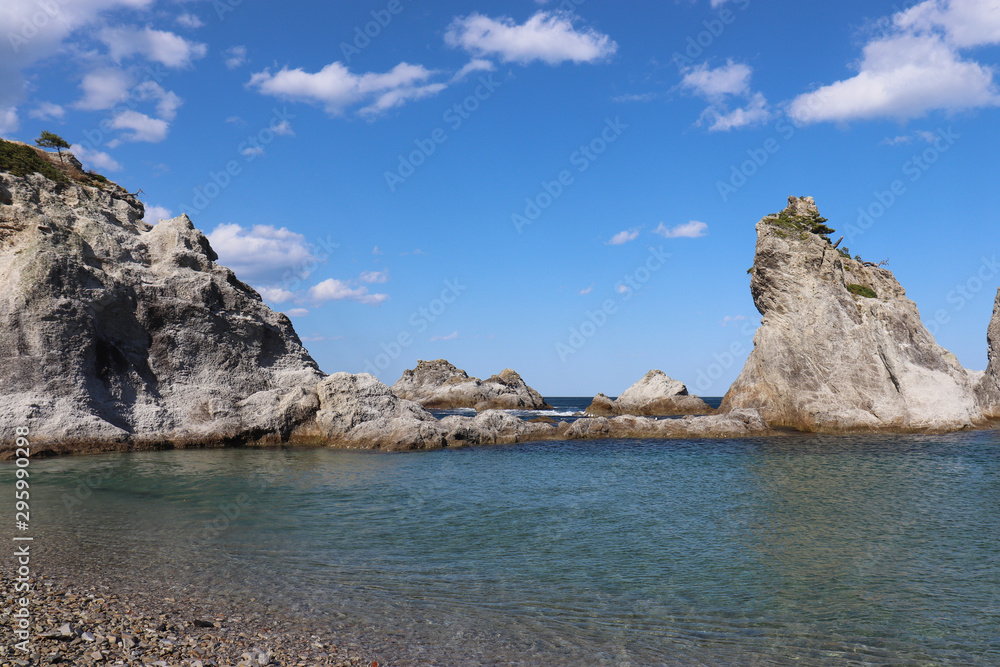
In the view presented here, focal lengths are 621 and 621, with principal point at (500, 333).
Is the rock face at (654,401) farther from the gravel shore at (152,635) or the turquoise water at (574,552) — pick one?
the gravel shore at (152,635)

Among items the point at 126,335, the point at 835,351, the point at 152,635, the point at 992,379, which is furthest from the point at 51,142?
the point at 992,379

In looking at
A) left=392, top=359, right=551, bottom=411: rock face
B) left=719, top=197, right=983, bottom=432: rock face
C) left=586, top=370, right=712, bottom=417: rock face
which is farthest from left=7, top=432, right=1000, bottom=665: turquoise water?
left=392, top=359, right=551, bottom=411: rock face

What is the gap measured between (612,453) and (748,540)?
736 inches

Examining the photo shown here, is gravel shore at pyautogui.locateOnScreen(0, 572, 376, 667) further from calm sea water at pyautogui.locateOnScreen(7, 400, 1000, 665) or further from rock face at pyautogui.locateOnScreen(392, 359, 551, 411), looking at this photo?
rock face at pyautogui.locateOnScreen(392, 359, 551, 411)

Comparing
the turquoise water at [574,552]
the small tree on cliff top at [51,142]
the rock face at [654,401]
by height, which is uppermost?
the small tree on cliff top at [51,142]

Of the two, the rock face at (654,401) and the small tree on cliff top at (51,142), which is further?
the rock face at (654,401)

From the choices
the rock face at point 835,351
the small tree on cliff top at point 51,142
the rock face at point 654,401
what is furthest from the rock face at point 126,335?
the rock face at point 654,401

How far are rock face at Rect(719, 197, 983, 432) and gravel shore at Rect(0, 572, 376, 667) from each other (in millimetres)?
41532

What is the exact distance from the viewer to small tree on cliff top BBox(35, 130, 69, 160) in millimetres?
38141

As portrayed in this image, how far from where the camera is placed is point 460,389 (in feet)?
297

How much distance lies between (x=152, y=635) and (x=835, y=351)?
44432mm

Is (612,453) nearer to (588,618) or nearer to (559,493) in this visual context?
(559,493)

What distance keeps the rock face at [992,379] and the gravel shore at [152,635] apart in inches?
2448

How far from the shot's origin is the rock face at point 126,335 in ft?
94.9
